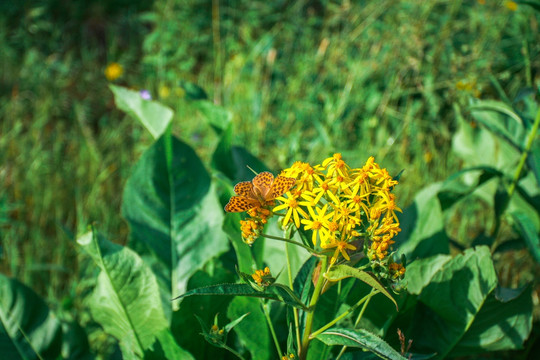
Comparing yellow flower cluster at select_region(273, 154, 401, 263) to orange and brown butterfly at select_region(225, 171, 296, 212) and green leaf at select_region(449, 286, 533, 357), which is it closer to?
orange and brown butterfly at select_region(225, 171, 296, 212)

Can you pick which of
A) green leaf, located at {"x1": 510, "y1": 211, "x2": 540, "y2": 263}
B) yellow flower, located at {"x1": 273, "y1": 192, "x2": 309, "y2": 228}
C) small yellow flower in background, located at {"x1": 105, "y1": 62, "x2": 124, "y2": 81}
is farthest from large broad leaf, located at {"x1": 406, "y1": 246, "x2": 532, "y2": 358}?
small yellow flower in background, located at {"x1": 105, "y1": 62, "x2": 124, "y2": 81}

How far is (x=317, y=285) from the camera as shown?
100 cm

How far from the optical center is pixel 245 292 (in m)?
0.91

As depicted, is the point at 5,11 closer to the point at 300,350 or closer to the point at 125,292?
the point at 125,292

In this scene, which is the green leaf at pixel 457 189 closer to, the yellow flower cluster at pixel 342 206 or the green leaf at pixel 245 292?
the yellow flower cluster at pixel 342 206

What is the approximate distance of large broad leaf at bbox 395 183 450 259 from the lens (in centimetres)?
154

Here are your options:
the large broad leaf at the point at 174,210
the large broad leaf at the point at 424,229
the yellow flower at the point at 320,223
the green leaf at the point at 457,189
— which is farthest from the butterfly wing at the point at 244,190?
the green leaf at the point at 457,189

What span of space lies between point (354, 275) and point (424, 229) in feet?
2.50

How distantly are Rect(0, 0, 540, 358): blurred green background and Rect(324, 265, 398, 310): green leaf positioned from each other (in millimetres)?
788

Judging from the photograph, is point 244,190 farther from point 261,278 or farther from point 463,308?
point 463,308

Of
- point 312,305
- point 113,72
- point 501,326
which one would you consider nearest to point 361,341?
point 312,305

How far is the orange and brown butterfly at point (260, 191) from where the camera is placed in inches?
35.7

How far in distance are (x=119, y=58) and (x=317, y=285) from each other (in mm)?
3505

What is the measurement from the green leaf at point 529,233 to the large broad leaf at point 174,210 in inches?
33.1
